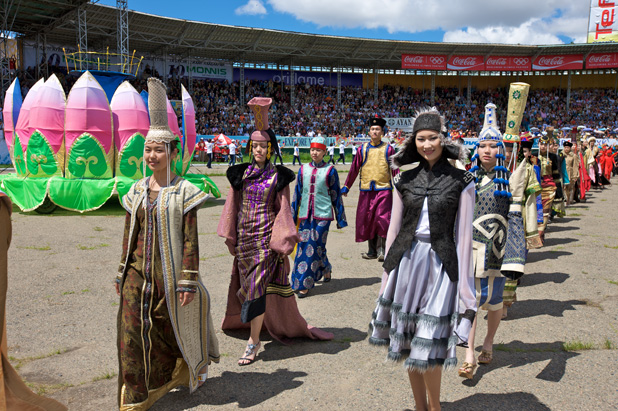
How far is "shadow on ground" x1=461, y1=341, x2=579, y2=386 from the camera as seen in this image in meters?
3.79

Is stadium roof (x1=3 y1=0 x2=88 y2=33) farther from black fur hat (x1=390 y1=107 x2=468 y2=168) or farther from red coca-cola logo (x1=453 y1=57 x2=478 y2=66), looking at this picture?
red coca-cola logo (x1=453 y1=57 x2=478 y2=66)

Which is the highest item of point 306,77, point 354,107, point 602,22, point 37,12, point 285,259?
point 602,22

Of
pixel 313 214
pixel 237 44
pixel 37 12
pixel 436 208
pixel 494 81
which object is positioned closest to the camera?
pixel 436 208

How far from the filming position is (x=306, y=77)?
127 feet

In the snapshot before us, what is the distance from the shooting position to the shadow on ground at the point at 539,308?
206 inches

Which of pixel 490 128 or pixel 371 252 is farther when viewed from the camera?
pixel 371 252

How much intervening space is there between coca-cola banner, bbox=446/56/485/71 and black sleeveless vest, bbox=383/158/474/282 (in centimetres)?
3819

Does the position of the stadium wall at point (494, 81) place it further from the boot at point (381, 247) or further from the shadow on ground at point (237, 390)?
the shadow on ground at point (237, 390)

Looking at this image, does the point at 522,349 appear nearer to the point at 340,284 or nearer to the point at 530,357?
the point at 530,357

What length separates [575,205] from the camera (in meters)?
14.6

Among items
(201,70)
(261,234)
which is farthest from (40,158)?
(201,70)

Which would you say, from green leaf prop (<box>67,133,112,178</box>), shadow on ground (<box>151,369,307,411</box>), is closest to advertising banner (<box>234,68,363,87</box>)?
green leaf prop (<box>67,133,112,178</box>)

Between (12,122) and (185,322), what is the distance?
425 inches

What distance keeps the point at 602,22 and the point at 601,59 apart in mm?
3720
